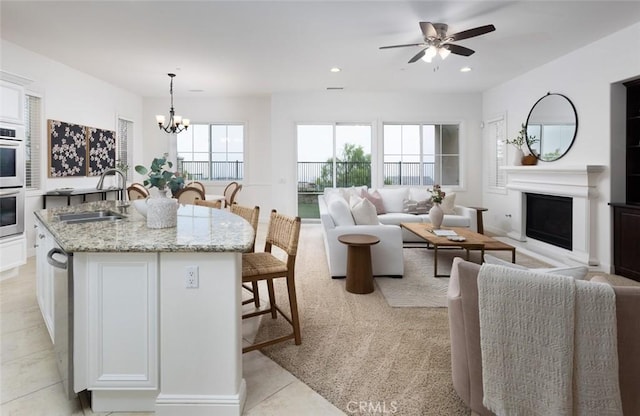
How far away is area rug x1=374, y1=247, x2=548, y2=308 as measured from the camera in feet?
10.9

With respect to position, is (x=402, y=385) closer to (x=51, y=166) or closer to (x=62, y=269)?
(x=62, y=269)

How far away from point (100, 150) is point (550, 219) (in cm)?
760

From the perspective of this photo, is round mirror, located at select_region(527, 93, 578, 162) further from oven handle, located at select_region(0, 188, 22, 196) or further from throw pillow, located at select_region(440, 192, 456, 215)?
oven handle, located at select_region(0, 188, 22, 196)

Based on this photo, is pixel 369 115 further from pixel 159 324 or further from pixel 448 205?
pixel 159 324

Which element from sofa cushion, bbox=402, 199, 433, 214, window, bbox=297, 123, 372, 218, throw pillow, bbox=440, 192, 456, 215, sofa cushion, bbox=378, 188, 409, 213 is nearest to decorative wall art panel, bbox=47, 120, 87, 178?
window, bbox=297, 123, 372, 218

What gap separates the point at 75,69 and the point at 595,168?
764cm

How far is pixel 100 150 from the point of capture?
21.0ft

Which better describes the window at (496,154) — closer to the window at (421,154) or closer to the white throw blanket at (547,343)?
the window at (421,154)

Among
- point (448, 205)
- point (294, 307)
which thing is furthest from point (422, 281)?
point (448, 205)

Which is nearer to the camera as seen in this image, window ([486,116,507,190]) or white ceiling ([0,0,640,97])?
white ceiling ([0,0,640,97])

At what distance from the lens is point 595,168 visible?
4.41 m

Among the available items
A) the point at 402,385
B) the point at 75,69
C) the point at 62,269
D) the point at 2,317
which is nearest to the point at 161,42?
the point at 75,69

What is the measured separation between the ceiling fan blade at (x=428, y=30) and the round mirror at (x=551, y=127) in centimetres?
261

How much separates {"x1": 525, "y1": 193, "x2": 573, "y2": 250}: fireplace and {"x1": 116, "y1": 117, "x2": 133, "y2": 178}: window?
24.7 feet
